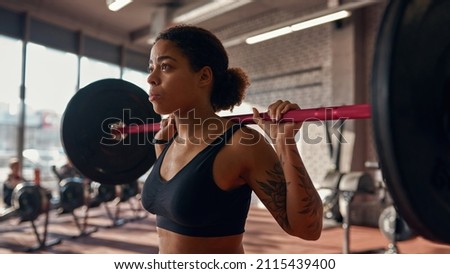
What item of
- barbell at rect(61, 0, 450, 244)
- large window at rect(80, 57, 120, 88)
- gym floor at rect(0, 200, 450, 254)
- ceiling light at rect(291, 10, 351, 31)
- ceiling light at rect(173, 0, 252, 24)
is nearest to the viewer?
barbell at rect(61, 0, 450, 244)

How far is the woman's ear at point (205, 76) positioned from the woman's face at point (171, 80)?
0.01m

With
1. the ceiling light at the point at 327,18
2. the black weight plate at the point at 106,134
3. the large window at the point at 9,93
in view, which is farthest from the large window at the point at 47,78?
the black weight plate at the point at 106,134

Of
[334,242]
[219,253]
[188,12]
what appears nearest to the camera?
[219,253]

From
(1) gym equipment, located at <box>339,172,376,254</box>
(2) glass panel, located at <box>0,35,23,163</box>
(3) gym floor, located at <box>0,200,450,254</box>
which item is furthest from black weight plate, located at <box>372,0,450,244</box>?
(2) glass panel, located at <box>0,35,23,163</box>

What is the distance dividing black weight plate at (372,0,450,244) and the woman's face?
1.28 ft

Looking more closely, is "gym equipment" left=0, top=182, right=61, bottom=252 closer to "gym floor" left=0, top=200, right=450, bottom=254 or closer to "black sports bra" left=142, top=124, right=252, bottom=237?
Answer: "gym floor" left=0, top=200, right=450, bottom=254

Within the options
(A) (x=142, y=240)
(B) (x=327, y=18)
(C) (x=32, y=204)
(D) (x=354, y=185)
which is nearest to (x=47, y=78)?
(C) (x=32, y=204)

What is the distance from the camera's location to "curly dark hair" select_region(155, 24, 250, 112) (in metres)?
0.78

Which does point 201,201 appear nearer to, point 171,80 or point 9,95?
point 171,80

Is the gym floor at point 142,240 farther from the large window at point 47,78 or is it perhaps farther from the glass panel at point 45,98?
the large window at point 47,78
